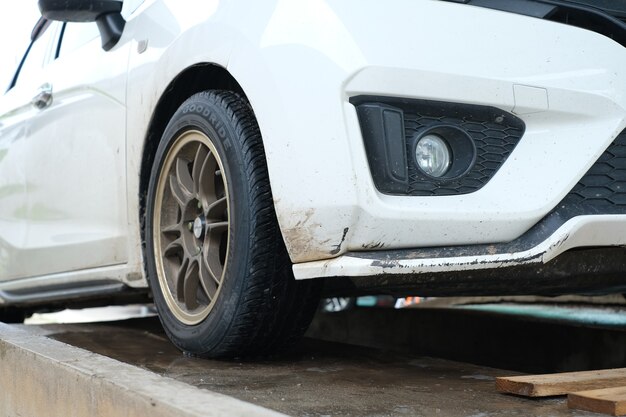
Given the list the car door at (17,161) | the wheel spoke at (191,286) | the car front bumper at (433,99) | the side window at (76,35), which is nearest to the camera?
the car front bumper at (433,99)

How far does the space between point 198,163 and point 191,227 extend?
22 cm

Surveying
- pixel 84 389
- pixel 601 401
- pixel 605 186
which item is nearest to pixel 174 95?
pixel 84 389

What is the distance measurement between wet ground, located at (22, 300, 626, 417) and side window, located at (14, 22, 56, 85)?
51.6 inches

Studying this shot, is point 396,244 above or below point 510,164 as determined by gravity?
below

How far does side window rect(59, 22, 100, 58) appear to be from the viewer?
11.5 ft

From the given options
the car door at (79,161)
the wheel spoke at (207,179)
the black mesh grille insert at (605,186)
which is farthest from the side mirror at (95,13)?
the black mesh grille insert at (605,186)

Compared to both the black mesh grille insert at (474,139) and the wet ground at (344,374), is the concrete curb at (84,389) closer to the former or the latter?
the wet ground at (344,374)

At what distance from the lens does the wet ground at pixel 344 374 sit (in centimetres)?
193

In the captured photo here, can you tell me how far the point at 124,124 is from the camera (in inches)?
117

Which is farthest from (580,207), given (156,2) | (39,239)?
(39,239)

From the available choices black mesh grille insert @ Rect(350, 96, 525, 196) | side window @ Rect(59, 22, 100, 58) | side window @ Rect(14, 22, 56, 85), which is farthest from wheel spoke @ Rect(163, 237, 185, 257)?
side window @ Rect(14, 22, 56, 85)

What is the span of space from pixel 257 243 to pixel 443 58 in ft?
2.25

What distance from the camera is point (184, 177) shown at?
2676 mm

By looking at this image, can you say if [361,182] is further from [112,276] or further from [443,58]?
[112,276]
